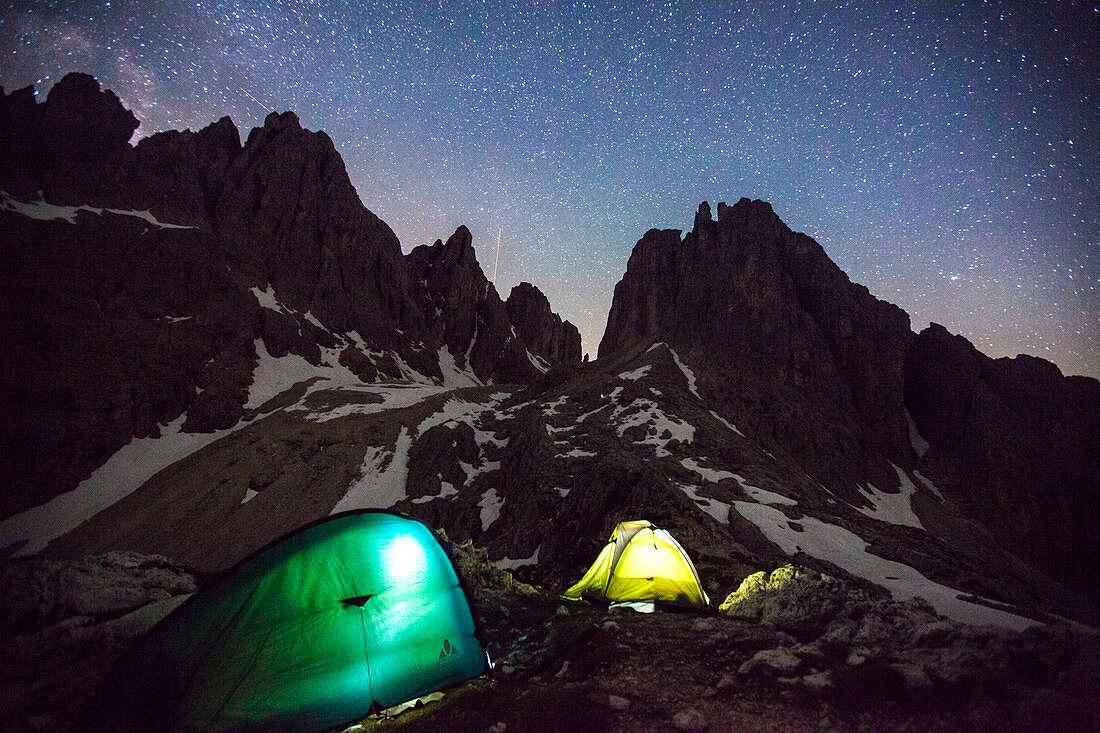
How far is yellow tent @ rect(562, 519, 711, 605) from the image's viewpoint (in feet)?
39.1

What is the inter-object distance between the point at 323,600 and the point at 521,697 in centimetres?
309

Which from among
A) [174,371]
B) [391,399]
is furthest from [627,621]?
[174,371]

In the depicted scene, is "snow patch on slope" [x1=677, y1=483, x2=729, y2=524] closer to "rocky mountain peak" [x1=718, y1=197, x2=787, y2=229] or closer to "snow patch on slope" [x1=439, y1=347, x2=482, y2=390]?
"rocky mountain peak" [x1=718, y1=197, x2=787, y2=229]

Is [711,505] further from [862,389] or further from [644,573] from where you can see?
[862,389]

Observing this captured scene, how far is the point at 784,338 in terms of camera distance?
206 ft

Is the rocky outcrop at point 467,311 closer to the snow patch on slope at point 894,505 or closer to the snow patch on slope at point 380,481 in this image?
the snow patch on slope at point 380,481

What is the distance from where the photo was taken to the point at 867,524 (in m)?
29.7

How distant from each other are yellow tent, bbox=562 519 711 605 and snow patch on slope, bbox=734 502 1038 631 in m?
6.96

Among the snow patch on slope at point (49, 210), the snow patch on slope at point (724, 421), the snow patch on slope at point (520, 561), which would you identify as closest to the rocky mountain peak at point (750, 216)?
the snow patch on slope at point (724, 421)

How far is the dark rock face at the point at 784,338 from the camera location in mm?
56000

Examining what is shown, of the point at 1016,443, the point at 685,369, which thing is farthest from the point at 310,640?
the point at 1016,443

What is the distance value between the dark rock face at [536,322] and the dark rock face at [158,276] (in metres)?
40.7

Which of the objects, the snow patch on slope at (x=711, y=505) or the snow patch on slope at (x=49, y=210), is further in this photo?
the snow patch on slope at (x=49, y=210)

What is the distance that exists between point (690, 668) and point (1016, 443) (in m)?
84.2
